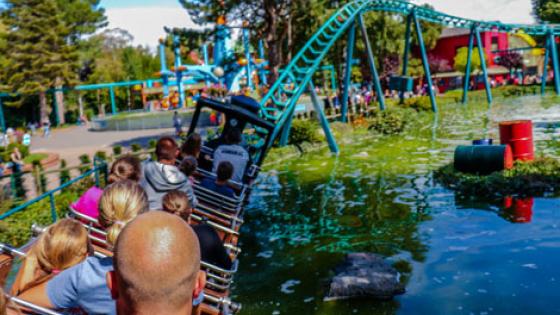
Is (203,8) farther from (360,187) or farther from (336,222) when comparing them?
(336,222)

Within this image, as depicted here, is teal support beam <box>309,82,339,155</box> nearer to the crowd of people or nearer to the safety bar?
the crowd of people

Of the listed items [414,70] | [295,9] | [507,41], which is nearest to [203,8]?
[295,9]

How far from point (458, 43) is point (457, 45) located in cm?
26

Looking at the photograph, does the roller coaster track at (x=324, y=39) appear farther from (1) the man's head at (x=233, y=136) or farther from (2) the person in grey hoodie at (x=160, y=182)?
(2) the person in grey hoodie at (x=160, y=182)

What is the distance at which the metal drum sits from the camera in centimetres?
1229

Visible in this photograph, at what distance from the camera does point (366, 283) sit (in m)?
7.09

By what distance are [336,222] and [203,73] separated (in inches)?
1376

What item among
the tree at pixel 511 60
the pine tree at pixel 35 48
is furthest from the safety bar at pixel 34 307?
the tree at pixel 511 60

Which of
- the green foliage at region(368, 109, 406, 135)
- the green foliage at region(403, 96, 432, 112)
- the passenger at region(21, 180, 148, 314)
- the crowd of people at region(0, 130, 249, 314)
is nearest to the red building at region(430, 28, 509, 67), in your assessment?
the green foliage at region(403, 96, 432, 112)

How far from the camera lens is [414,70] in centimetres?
5869

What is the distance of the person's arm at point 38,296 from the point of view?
3.56 metres

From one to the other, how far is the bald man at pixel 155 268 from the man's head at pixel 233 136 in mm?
7432

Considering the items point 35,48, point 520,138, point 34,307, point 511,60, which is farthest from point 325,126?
point 511,60

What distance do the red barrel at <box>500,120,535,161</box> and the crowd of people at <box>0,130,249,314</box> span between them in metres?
7.83
